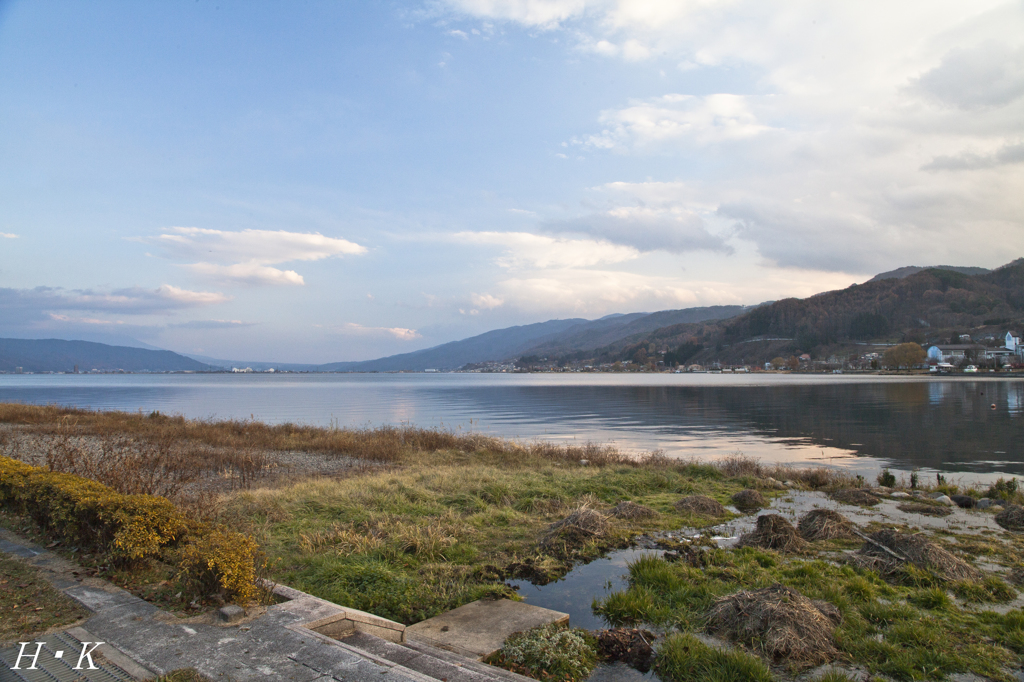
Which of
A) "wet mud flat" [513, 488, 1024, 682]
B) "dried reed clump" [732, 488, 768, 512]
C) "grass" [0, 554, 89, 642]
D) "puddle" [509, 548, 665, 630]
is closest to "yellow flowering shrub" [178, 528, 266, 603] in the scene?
"grass" [0, 554, 89, 642]

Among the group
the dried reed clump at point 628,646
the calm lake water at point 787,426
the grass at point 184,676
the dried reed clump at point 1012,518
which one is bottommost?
the calm lake water at point 787,426

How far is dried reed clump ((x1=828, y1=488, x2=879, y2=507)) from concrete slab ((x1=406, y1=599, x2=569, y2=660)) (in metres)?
11.4

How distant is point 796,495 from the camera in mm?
15766

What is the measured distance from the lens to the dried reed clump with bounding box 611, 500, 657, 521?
492 inches

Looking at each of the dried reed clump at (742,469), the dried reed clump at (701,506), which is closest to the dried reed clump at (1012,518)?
the dried reed clump at (701,506)

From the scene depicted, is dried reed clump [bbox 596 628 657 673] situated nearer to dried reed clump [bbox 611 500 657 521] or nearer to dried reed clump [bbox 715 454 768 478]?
dried reed clump [bbox 611 500 657 521]

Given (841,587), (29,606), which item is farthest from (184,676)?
(841,587)

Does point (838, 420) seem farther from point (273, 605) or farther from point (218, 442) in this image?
point (273, 605)

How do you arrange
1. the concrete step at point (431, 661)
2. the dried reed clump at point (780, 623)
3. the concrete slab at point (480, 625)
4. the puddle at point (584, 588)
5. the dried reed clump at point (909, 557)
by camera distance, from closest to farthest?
the concrete step at point (431, 661)
the dried reed clump at point (780, 623)
the concrete slab at point (480, 625)
the puddle at point (584, 588)
the dried reed clump at point (909, 557)

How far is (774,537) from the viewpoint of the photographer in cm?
1013

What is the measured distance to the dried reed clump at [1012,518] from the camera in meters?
11.7

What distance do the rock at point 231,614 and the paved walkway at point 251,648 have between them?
0.11 meters

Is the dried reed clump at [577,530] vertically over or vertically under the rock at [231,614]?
under

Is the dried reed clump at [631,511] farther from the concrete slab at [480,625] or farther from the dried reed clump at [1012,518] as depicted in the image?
the dried reed clump at [1012,518]
